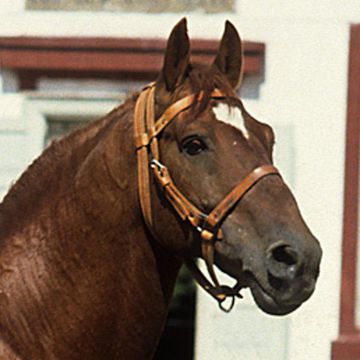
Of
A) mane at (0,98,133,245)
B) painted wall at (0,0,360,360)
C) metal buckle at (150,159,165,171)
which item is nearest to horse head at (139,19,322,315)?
metal buckle at (150,159,165,171)

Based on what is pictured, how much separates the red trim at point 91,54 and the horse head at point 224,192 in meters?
3.16

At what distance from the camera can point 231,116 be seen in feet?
8.29

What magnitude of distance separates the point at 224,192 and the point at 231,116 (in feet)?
0.64

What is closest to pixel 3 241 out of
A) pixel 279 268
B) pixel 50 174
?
pixel 50 174

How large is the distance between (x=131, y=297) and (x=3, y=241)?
1.20ft

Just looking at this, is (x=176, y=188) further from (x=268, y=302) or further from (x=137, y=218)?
(x=268, y=302)

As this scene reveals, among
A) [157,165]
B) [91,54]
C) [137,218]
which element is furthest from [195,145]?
[91,54]

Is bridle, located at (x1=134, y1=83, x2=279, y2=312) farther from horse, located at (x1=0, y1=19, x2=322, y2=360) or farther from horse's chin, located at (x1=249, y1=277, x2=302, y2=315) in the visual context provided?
horse's chin, located at (x1=249, y1=277, x2=302, y2=315)

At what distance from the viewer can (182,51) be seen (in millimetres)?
2586

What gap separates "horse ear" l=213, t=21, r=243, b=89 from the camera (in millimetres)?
2691

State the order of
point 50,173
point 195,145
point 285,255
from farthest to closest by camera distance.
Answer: point 50,173, point 195,145, point 285,255

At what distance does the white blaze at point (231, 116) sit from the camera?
2516 millimetres

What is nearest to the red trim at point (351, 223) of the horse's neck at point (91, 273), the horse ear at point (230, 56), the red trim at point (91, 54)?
the red trim at point (91, 54)

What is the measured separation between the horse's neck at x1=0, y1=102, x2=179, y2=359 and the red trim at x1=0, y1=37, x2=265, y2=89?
3.19 m
